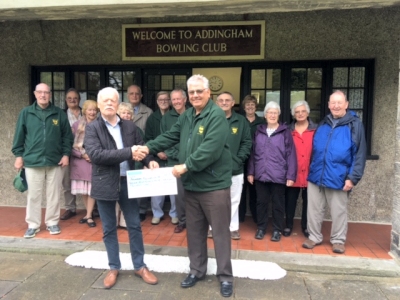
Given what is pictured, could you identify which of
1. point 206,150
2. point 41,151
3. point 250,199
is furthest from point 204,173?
point 41,151

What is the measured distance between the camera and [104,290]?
328cm

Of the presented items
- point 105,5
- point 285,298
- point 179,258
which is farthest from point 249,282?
point 105,5

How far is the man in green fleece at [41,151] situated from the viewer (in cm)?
443

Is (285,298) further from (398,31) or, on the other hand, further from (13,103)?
(13,103)

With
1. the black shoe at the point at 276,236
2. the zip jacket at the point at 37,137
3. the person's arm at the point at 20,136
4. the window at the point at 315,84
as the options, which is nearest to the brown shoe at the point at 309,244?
the black shoe at the point at 276,236

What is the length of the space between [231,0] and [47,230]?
3.68m

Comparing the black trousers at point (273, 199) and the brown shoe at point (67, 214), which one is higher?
the black trousers at point (273, 199)

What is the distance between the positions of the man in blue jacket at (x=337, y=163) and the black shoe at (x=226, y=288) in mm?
1367

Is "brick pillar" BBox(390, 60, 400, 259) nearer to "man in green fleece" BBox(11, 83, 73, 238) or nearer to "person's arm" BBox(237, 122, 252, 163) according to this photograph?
"person's arm" BBox(237, 122, 252, 163)

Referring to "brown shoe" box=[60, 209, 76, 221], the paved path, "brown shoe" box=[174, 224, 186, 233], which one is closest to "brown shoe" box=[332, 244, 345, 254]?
the paved path

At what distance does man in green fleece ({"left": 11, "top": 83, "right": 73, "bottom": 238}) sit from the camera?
14.5ft

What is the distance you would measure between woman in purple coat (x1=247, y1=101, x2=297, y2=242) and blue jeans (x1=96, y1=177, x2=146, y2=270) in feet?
5.48

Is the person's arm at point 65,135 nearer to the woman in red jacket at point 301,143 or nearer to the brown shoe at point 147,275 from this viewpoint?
the brown shoe at point 147,275

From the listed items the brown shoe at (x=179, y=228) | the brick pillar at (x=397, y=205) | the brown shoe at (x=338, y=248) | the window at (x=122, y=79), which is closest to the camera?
the brick pillar at (x=397, y=205)
